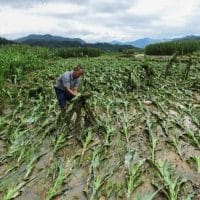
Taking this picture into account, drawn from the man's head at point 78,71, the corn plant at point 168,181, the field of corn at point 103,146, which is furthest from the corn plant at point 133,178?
the man's head at point 78,71

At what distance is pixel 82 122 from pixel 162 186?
3.66 meters

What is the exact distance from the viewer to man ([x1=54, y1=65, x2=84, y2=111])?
8.80 meters

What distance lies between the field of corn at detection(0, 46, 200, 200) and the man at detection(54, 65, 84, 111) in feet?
1.36

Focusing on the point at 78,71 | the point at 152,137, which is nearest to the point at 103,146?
the point at 152,137

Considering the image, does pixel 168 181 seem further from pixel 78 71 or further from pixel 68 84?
pixel 68 84

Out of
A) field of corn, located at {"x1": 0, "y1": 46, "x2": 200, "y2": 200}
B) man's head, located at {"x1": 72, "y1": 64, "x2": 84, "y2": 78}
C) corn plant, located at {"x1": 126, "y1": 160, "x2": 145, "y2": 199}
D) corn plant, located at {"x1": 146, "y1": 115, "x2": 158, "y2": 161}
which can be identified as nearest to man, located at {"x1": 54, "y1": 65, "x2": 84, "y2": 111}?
man's head, located at {"x1": 72, "y1": 64, "x2": 84, "y2": 78}

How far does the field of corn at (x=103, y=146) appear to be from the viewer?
19.3 ft

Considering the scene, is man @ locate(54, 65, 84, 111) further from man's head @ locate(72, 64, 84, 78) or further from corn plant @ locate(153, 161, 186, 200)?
corn plant @ locate(153, 161, 186, 200)

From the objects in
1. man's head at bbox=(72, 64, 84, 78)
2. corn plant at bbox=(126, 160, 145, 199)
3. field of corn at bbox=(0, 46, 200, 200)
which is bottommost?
field of corn at bbox=(0, 46, 200, 200)

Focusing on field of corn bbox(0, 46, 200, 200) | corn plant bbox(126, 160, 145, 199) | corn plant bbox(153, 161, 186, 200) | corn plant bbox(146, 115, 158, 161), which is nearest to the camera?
corn plant bbox(153, 161, 186, 200)

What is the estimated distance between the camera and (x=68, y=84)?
29.2 ft

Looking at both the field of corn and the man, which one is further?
the man

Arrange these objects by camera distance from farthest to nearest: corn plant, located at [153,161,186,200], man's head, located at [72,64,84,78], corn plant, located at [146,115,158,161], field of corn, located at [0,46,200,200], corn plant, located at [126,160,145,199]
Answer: man's head, located at [72,64,84,78]
corn plant, located at [146,115,158,161]
field of corn, located at [0,46,200,200]
corn plant, located at [126,160,145,199]
corn plant, located at [153,161,186,200]

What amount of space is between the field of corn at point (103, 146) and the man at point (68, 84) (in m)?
0.41
